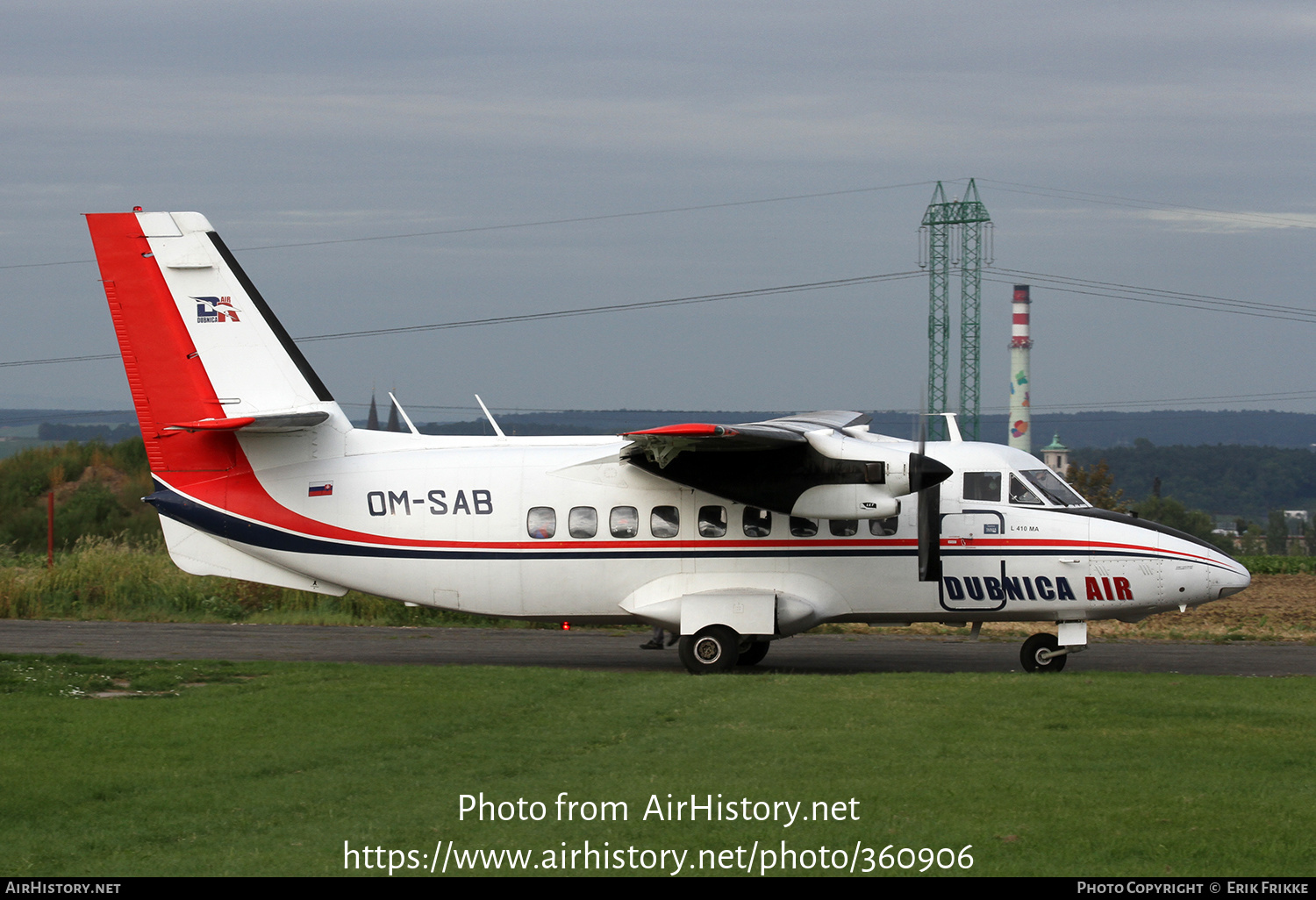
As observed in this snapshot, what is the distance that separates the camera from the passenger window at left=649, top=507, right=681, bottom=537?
17.8m

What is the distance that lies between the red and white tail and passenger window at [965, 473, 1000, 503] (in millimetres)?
9024

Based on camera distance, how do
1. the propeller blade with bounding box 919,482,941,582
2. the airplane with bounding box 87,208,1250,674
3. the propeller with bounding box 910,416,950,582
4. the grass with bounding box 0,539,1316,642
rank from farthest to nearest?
1. the grass with bounding box 0,539,1316,642
2. the airplane with bounding box 87,208,1250,674
3. the propeller blade with bounding box 919,482,941,582
4. the propeller with bounding box 910,416,950,582

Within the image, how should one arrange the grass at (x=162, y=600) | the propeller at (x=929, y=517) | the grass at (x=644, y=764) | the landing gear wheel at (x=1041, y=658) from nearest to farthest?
the grass at (x=644, y=764)
the propeller at (x=929, y=517)
the landing gear wheel at (x=1041, y=658)
the grass at (x=162, y=600)

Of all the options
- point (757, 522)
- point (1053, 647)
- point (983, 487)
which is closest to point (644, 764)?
point (757, 522)

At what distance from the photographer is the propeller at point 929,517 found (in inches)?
647

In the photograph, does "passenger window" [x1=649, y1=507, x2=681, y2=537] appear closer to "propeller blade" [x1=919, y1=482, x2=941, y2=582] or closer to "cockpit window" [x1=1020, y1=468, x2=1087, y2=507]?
"propeller blade" [x1=919, y1=482, x2=941, y2=582]

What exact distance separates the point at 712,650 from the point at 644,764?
6889mm

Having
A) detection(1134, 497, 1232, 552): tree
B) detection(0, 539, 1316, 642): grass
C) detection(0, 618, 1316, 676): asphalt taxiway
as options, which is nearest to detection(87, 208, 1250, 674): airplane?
detection(0, 618, 1316, 676): asphalt taxiway

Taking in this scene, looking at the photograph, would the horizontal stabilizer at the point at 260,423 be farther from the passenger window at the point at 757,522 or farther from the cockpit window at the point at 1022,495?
the cockpit window at the point at 1022,495

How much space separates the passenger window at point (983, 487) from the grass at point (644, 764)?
3055 millimetres

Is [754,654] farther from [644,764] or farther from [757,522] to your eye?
[644,764]

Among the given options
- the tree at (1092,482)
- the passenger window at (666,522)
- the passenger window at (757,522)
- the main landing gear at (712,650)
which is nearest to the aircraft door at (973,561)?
the passenger window at (757,522)

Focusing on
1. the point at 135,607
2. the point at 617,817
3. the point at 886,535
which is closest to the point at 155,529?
the point at 135,607

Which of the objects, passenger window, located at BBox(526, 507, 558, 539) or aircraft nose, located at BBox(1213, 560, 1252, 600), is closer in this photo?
aircraft nose, located at BBox(1213, 560, 1252, 600)
